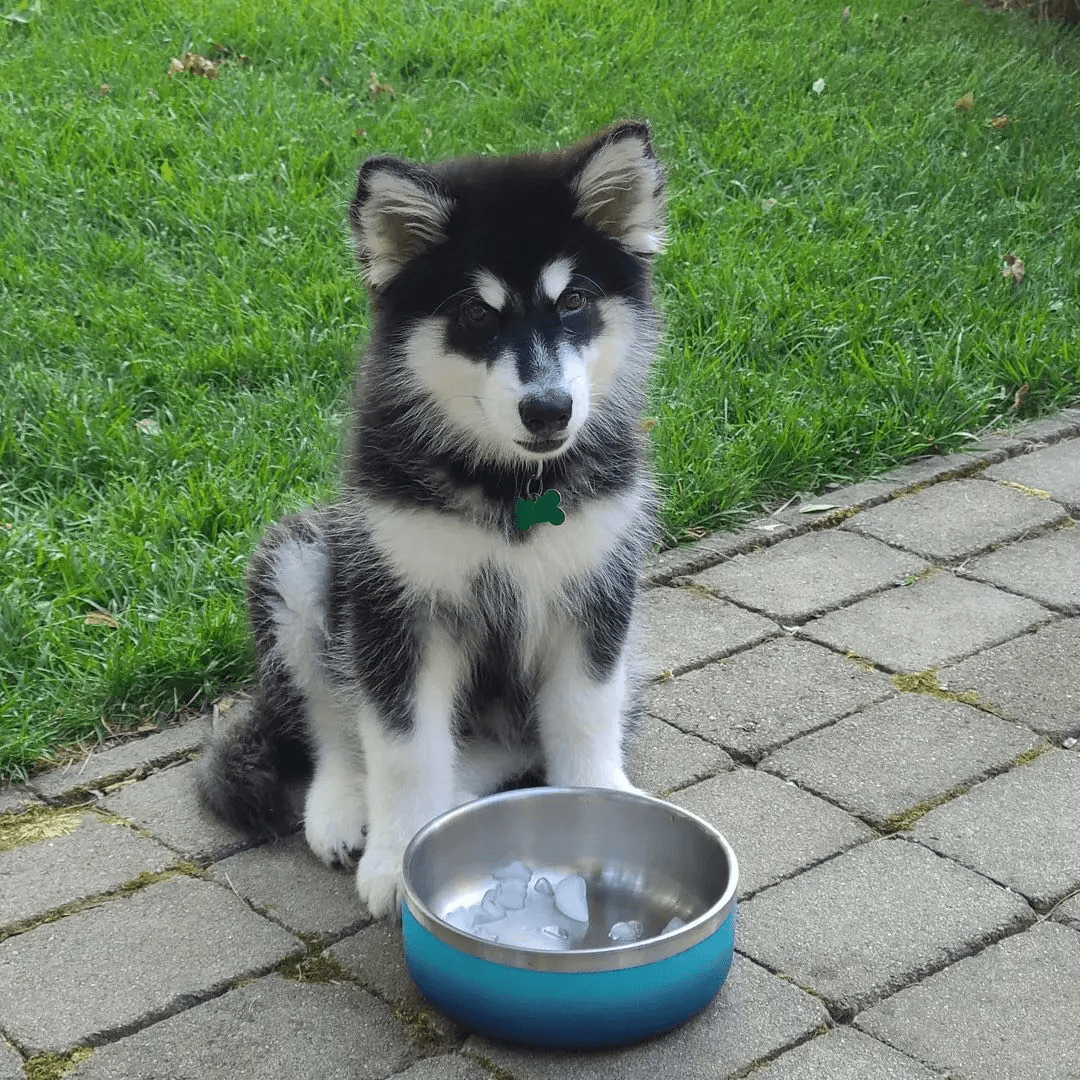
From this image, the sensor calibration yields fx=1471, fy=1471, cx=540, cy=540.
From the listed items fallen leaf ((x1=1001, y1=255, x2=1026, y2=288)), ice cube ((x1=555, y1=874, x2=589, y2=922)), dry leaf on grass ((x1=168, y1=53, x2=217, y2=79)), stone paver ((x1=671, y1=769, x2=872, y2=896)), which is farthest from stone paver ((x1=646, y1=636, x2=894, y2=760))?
dry leaf on grass ((x1=168, y1=53, x2=217, y2=79))

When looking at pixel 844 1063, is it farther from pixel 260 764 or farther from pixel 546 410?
pixel 260 764

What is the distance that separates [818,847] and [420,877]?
89cm

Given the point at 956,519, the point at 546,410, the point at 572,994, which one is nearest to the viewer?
the point at 572,994

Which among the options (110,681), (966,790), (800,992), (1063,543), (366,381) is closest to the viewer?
(800,992)

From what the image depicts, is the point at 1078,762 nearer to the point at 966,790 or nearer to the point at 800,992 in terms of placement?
the point at 966,790

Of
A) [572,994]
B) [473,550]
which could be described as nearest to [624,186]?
Result: [473,550]

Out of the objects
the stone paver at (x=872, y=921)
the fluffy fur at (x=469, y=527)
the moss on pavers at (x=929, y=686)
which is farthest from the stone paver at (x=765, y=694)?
the stone paver at (x=872, y=921)

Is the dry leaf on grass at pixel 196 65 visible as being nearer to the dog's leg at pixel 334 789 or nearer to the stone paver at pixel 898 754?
the dog's leg at pixel 334 789

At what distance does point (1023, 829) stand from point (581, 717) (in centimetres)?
97

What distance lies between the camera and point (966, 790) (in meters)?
3.31

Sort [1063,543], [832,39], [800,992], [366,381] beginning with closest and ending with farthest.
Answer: [800,992] → [366,381] → [1063,543] → [832,39]

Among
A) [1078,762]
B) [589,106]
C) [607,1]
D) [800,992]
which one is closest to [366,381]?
[800,992]

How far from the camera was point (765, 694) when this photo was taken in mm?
3725

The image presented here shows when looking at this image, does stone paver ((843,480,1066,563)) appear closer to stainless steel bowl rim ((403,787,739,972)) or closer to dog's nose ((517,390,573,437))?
dog's nose ((517,390,573,437))
